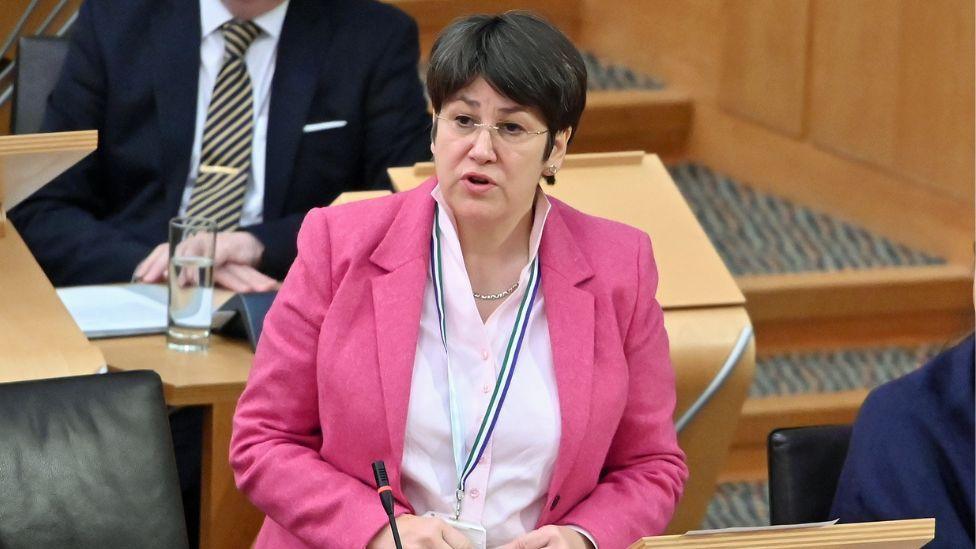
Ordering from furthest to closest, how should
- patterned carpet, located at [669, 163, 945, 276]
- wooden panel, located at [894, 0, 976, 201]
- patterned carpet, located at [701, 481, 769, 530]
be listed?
patterned carpet, located at [669, 163, 945, 276] < wooden panel, located at [894, 0, 976, 201] < patterned carpet, located at [701, 481, 769, 530]

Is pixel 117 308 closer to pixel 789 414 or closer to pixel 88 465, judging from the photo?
pixel 88 465

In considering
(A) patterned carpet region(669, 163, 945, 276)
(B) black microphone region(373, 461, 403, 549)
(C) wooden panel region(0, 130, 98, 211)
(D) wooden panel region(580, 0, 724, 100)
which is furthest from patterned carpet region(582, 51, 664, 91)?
(B) black microphone region(373, 461, 403, 549)

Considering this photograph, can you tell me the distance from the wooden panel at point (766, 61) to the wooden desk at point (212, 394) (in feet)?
7.59

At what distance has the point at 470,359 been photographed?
7.38 feet

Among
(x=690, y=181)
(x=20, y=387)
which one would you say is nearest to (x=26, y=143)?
(x=20, y=387)

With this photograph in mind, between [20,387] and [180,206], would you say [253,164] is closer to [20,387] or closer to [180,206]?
[180,206]

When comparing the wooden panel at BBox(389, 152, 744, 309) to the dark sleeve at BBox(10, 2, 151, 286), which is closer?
the wooden panel at BBox(389, 152, 744, 309)

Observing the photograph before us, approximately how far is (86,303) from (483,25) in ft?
3.72

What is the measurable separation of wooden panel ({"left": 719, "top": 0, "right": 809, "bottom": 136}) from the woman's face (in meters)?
2.60

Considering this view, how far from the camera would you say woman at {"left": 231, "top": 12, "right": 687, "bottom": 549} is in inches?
86.1

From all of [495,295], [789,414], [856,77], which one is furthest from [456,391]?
[856,77]

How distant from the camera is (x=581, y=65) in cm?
223

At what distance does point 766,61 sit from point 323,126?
1.77 meters

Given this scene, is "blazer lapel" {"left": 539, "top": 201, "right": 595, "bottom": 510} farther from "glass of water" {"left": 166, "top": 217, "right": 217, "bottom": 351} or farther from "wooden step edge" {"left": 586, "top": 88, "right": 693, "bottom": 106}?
"wooden step edge" {"left": 586, "top": 88, "right": 693, "bottom": 106}
